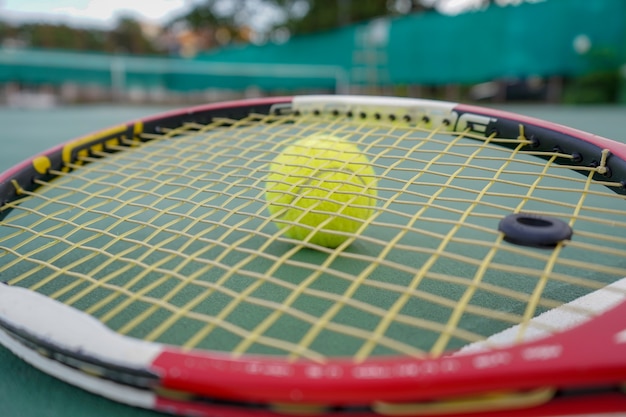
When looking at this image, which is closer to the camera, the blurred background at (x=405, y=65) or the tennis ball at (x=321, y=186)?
the tennis ball at (x=321, y=186)

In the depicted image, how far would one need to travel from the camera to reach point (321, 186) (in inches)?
53.5

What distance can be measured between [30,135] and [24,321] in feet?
12.1

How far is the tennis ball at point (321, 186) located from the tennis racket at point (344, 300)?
0.15ft

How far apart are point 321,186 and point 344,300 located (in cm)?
60

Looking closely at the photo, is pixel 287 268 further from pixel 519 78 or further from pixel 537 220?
pixel 519 78

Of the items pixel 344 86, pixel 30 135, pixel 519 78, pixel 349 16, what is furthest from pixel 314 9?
pixel 30 135

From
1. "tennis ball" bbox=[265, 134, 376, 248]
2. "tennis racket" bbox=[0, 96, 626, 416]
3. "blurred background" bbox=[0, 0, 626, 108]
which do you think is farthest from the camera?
"blurred background" bbox=[0, 0, 626, 108]

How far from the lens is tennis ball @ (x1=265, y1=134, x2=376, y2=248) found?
1325 mm

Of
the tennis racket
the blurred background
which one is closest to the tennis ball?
the tennis racket

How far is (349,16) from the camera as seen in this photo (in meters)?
17.7

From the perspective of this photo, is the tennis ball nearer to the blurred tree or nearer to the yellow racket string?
the yellow racket string

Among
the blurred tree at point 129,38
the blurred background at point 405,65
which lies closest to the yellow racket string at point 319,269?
the blurred background at point 405,65

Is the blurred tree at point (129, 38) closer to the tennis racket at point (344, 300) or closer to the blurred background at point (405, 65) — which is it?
the blurred background at point (405, 65)

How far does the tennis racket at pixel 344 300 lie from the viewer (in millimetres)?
597
